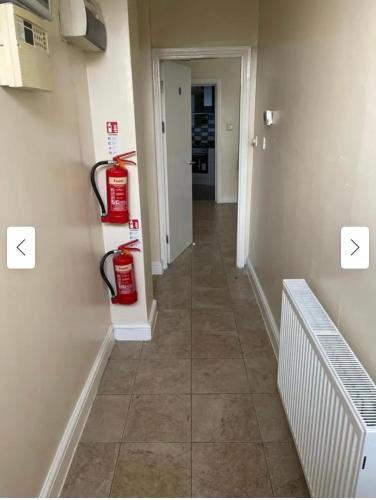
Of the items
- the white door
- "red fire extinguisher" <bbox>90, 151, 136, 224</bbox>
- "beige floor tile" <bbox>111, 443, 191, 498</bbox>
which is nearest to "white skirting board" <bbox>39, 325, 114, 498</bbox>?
"beige floor tile" <bbox>111, 443, 191, 498</bbox>

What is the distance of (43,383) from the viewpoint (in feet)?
5.21

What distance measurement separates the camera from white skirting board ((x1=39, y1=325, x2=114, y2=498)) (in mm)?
1615

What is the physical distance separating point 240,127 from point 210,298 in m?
1.71

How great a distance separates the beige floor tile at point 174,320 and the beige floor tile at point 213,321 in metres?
0.06

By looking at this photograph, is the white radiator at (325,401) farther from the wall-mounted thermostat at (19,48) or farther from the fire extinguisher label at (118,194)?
the wall-mounted thermostat at (19,48)

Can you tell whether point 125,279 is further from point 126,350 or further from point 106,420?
point 106,420

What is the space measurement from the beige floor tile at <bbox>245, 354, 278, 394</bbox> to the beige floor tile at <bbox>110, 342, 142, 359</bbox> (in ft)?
2.55

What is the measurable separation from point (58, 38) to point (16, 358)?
1.44 metres

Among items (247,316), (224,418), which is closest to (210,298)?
(247,316)

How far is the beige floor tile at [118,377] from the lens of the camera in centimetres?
233

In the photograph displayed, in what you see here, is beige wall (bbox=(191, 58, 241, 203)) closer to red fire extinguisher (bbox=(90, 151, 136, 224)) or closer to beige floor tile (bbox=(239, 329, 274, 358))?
beige floor tile (bbox=(239, 329, 274, 358))

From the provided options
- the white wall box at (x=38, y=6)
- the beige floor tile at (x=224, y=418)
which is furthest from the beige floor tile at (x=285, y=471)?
the white wall box at (x=38, y=6)

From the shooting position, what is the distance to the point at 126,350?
2.73 metres

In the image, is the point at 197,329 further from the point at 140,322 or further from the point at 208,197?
the point at 208,197
